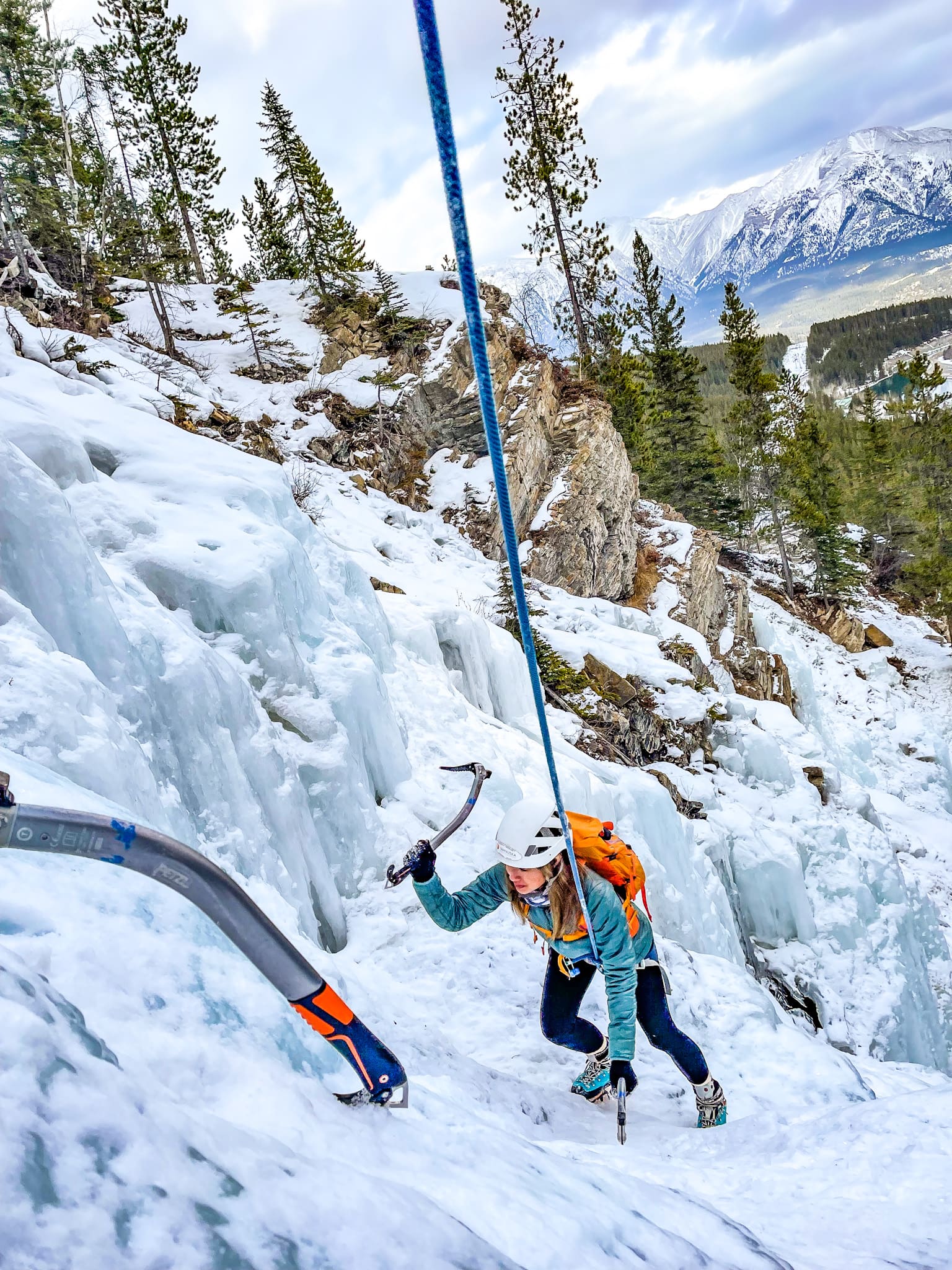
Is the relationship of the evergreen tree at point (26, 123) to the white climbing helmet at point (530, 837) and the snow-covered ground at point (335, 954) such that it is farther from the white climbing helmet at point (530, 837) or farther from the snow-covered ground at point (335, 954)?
the white climbing helmet at point (530, 837)

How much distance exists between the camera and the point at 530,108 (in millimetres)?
20203

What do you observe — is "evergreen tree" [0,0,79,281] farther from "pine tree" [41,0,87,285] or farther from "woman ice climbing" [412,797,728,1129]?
"woman ice climbing" [412,797,728,1129]

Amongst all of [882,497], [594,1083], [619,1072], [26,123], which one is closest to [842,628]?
[882,497]

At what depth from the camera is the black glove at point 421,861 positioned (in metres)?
2.94

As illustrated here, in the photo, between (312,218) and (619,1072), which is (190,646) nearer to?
(619,1072)

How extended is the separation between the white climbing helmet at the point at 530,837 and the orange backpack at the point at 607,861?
18cm

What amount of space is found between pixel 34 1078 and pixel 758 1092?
13.5ft

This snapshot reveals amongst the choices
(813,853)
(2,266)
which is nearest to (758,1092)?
(813,853)

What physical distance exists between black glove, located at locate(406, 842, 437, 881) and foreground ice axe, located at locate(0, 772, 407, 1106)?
1.08 m

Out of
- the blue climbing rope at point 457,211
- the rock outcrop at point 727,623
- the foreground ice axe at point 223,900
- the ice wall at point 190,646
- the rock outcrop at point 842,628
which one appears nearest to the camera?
the blue climbing rope at point 457,211

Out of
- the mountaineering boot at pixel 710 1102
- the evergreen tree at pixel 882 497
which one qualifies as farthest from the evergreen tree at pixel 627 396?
the mountaineering boot at pixel 710 1102

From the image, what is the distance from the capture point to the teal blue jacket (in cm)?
294

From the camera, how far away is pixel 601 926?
2.95 metres

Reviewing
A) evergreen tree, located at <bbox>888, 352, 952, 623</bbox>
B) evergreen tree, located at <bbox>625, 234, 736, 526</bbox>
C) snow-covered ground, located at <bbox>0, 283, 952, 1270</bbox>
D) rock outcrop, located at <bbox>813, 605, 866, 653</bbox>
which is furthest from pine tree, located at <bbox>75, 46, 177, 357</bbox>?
evergreen tree, located at <bbox>888, 352, 952, 623</bbox>
